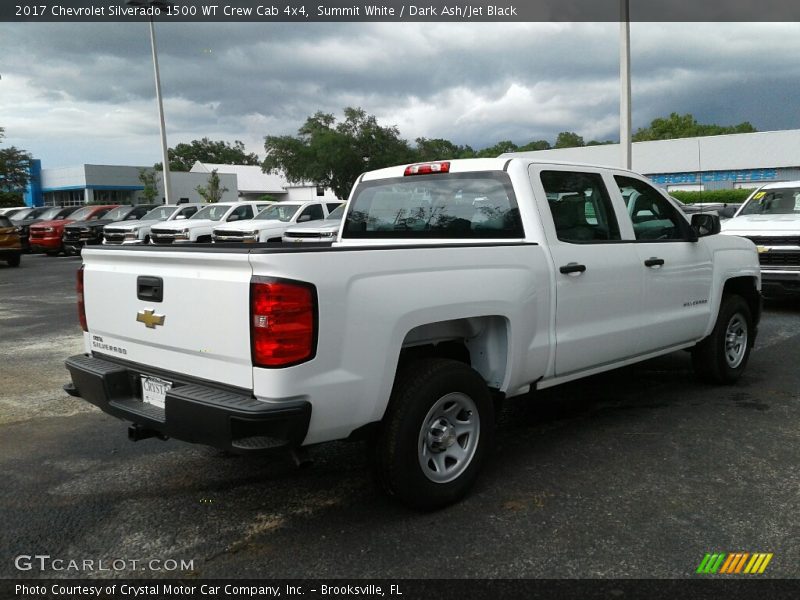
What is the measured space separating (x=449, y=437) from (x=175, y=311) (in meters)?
1.53

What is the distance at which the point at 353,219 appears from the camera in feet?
17.2

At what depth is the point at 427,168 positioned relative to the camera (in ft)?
16.0

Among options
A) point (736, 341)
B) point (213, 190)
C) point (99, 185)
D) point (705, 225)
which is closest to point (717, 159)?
point (213, 190)

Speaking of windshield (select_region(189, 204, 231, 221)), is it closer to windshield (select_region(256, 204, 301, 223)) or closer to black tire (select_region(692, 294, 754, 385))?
windshield (select_region(256, 204, 301, 223))

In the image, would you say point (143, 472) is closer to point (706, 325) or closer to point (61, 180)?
point (706, 325)

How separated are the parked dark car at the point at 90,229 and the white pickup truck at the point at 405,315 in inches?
815

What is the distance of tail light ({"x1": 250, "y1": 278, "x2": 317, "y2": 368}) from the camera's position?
301cm

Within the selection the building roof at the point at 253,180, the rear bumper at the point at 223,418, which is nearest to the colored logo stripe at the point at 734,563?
the rear bumper at the point at 223,418

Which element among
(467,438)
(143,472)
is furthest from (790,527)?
(143,472)

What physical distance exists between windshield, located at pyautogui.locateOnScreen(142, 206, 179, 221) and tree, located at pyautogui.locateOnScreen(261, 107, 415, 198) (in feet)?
129

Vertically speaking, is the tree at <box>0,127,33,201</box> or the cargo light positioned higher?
the tree at <box>0,127,33,201</box>

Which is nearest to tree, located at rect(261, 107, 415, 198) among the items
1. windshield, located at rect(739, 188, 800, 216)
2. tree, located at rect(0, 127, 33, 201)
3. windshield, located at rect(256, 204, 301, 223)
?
tree, located at rect(0, 127, 33, 201)

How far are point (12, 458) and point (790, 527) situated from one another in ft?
15.2

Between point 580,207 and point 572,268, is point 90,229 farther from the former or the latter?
point 572,268
